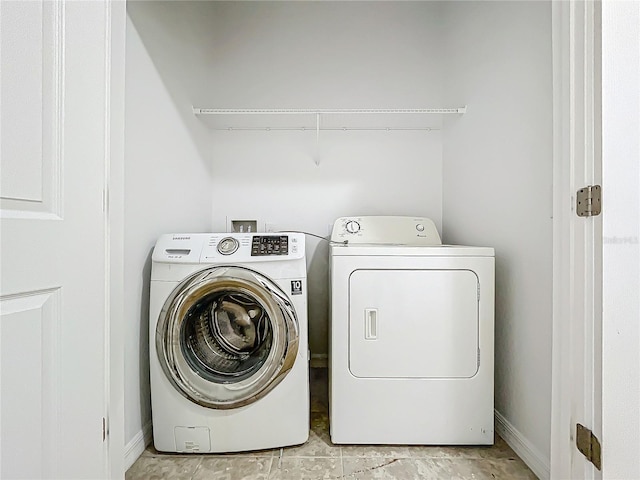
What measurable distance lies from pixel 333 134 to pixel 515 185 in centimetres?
125

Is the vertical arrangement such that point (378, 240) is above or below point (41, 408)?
above

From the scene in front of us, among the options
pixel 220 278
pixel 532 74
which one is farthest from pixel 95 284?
pixel 532 74

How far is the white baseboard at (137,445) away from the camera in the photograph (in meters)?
1.41

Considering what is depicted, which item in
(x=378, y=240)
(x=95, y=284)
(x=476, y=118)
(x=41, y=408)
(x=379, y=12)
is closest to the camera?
(x=41, y=408)

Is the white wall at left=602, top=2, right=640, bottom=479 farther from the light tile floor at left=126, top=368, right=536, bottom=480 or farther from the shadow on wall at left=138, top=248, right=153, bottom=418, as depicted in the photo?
the shadow on wall at left=138, top=248, right=153, bottom=418

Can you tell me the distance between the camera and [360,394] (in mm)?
1567

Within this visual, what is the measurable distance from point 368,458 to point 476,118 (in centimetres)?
171

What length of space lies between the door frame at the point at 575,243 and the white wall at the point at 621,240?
2cm

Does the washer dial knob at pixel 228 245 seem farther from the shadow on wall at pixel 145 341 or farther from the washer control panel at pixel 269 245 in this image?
the shadow on wall at pixel 145 341

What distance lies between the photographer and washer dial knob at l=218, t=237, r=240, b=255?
155 cm

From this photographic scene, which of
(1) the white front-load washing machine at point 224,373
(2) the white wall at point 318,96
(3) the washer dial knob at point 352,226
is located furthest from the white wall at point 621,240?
(2) the white wall at point 318,96

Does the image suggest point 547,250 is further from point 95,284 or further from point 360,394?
point 95,284

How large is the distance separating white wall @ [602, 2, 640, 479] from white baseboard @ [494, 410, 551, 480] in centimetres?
49

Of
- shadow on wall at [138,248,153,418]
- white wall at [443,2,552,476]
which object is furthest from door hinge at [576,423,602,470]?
shadow on wall at [138,248,153,418]
